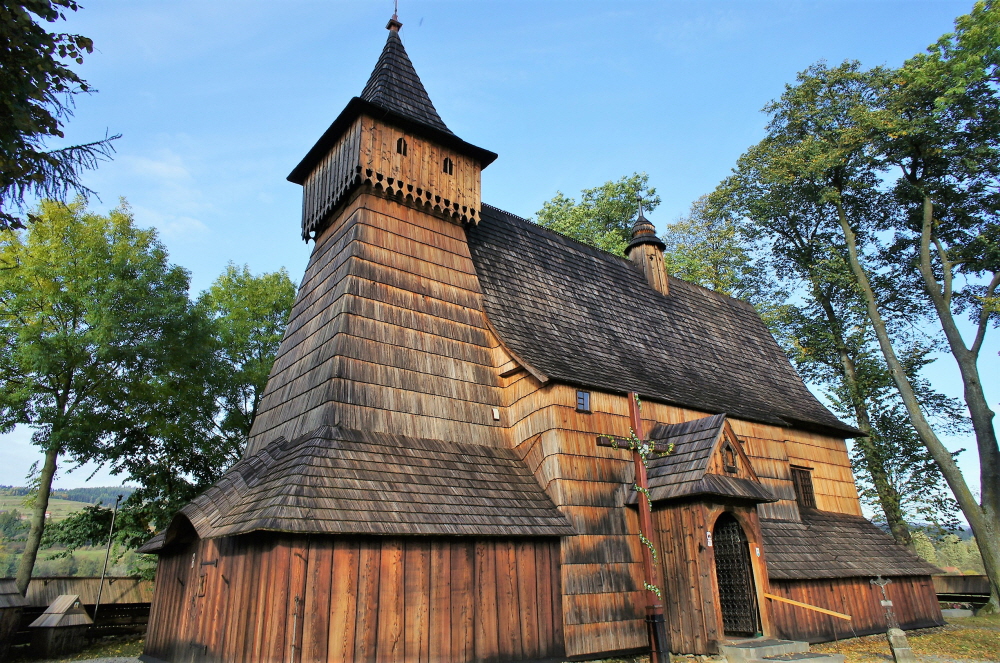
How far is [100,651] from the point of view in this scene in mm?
14922

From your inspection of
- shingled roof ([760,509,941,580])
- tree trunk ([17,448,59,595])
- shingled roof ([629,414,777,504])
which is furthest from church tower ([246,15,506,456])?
tree trunk ([17,448,59,595])

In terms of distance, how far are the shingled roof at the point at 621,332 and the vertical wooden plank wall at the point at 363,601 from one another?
12.1 feet

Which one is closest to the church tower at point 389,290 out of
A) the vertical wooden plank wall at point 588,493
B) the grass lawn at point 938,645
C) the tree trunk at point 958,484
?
the vertical wooden plank wall at point 588,493

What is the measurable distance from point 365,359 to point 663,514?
6.38 meters

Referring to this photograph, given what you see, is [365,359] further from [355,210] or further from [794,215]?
[794,215]

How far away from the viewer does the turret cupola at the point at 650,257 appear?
19.2 meters

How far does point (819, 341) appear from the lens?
85.5 feet

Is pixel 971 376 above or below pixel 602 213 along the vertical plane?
below

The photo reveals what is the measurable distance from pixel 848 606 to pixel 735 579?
3.60 metres

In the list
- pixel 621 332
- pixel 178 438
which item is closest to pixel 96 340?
pixel 178 438

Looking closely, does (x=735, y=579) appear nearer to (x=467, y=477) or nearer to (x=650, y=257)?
(x=467, y=477)

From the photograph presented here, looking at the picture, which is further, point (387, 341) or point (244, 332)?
point (244, 332)

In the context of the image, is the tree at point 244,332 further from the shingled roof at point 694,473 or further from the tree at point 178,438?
the shingled roof at point 694,473

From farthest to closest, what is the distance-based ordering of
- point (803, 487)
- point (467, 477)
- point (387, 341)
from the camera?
point (803, 487)
point (387, 341)
point (467, 477)
